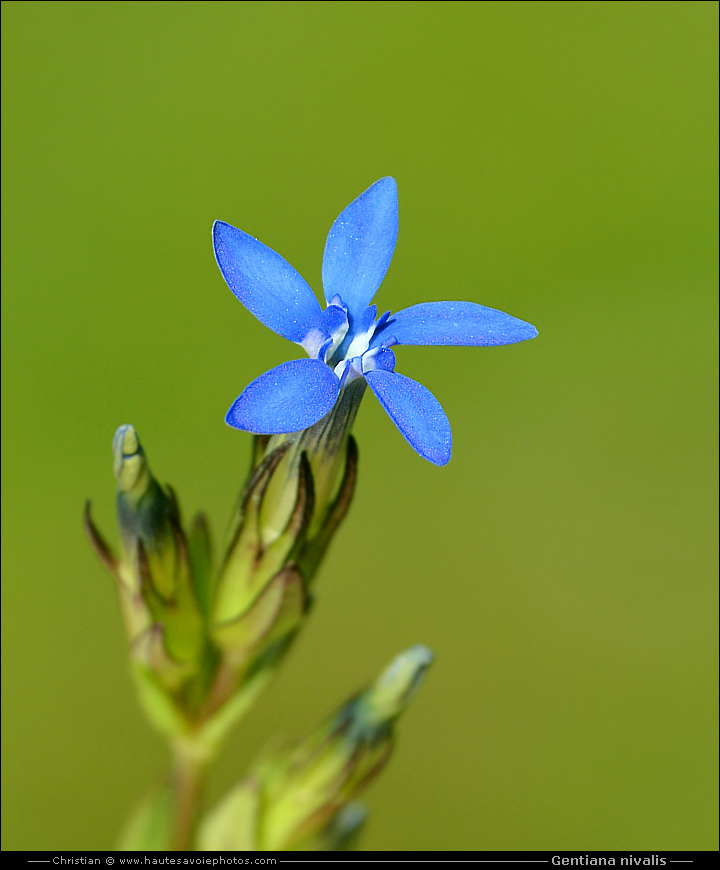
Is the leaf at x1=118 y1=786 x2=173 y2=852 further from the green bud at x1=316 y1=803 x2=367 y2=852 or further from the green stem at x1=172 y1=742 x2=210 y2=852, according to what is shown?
the green bud at x1=316 y1=803 x2=367 y2=852

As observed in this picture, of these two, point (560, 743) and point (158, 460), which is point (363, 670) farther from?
point (158, 460)

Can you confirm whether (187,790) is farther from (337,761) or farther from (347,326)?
(347,326)

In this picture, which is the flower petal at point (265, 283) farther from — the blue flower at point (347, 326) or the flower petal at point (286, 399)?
the flower petal at point (286, 399)

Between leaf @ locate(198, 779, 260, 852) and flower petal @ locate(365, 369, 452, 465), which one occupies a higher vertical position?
flower petal @ locate(365, 369, 452, 465)

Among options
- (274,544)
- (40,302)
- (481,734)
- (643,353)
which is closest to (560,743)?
(481,734)

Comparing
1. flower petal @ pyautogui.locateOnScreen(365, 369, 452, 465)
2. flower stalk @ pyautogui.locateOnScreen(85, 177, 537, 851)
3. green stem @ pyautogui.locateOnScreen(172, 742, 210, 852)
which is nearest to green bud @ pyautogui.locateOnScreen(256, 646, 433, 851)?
flower stalk @ pyautogui.locateOnScreen(85, 177, 537, 851)

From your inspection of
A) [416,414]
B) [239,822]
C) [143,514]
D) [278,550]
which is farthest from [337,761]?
[416,414]

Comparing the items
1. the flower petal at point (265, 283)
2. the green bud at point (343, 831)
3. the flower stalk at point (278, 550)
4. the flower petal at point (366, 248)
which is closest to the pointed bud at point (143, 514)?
the flower stalk at point (278, 550)
